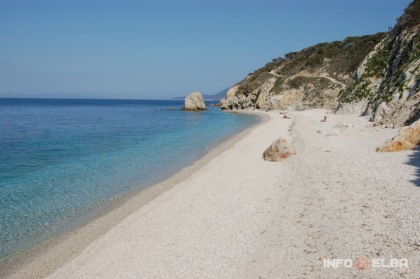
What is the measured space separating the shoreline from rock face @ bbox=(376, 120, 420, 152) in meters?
10.4

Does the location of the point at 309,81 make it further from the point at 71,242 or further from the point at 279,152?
the point at 71,242

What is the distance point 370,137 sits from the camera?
2003 centimetres

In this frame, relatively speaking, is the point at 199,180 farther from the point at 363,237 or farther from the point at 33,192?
the point at 363,237

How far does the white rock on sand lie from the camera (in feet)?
21.9

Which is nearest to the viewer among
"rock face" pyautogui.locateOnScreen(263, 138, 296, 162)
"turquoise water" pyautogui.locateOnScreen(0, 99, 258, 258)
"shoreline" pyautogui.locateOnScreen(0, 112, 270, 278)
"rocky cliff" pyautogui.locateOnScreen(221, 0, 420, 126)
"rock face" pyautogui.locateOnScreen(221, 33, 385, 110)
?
"shoreline" pyautogui.locateOnScreen(0, 112, 270, 278)

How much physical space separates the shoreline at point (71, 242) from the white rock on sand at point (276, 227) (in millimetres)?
523

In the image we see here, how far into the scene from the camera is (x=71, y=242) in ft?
32.6

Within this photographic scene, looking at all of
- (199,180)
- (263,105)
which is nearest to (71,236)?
(199,180)

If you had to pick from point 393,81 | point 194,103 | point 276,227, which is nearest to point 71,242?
point 276,227

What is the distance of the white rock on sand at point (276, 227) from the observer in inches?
263

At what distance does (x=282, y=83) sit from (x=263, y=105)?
6922mm

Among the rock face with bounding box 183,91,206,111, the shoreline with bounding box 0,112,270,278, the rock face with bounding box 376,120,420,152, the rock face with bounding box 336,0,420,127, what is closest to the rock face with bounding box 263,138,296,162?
the rock face with bounding box 376,120,420,152

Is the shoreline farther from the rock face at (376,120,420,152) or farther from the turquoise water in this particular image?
the rock face at (376,120,420,152)

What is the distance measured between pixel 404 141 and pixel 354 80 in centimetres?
3656
